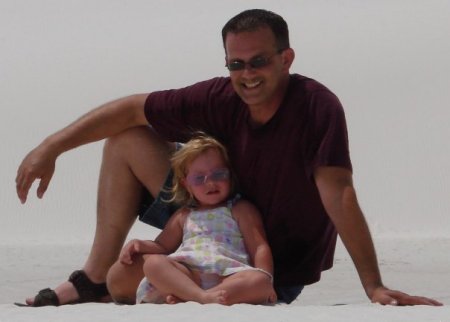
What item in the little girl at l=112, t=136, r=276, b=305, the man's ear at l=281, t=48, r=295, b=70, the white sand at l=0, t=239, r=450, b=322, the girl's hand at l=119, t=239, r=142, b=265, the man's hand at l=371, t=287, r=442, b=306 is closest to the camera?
the white sand at l=0, t=239, r=450, b=322

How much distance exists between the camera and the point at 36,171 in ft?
14.8

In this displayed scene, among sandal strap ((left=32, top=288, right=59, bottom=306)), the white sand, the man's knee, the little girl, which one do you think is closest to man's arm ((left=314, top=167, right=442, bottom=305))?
the white sand

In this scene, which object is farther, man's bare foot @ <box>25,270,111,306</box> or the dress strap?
man's bare foot @ <box>25,270,111,306</box>

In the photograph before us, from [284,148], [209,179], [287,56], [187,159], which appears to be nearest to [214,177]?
[209,179]

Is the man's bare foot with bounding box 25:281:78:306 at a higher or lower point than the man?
lower

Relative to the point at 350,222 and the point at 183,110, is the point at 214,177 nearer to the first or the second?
the point at 183,110

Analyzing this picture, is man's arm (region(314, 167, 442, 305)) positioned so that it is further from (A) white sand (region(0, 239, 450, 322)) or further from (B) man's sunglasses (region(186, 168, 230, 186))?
(B) man's sunglasses (region(186, 168, 230, 186))

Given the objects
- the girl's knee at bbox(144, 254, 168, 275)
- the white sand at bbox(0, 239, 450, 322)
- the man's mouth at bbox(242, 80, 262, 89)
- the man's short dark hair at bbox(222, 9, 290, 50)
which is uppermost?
the man's short dark hair at bbox(222, 9, 290, 50)

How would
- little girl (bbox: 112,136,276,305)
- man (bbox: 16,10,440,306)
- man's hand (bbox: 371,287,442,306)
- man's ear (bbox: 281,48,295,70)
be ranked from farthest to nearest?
man's ear (bbox: 281,48,295,70) → man (bbox: 16,10,440,306) → little girl (bbox: 112,136,276,305) → man's hand (bbox: 371,287,442,306)

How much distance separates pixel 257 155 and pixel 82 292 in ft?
2.72

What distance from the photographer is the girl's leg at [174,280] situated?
397 cm

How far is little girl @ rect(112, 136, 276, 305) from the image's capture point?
4.01m

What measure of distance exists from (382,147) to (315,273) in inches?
322

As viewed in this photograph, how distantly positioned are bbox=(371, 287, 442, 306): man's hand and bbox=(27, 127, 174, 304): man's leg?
3.00 feet
